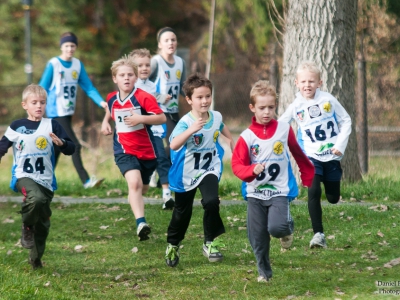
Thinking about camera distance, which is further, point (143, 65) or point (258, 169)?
point (143, 65)

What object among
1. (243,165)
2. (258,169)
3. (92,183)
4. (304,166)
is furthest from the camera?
(92,183)

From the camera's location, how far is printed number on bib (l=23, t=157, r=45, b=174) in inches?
271

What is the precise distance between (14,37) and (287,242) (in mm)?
28458

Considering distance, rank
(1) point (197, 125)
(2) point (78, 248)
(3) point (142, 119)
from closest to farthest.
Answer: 1. (1) point (197, 125)
2. (3) point (142, 119)
3. (2) point (78, 248)

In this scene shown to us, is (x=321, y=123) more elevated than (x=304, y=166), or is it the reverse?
(x=321, y=123)

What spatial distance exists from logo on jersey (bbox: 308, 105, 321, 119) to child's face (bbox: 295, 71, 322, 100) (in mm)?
124

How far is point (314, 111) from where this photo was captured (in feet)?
24.1

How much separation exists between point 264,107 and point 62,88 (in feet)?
17.8

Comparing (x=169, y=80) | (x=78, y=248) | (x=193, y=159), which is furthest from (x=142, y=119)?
(x=169, y=80)

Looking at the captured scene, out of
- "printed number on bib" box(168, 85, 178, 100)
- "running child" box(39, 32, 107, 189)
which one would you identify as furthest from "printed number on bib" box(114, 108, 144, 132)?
"running child" box(39, 32, 107, 189)

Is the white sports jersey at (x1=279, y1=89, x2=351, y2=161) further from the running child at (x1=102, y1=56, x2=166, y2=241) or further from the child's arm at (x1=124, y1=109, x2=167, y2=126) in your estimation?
the running child at (x1=102, y1=56, x2=166, y2=241)

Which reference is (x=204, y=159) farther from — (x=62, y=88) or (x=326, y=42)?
(x=62, y=88)

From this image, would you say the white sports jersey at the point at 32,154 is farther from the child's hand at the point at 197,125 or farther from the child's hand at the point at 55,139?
the child's hand at the point at 197,125

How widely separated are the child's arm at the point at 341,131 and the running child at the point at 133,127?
178cm
